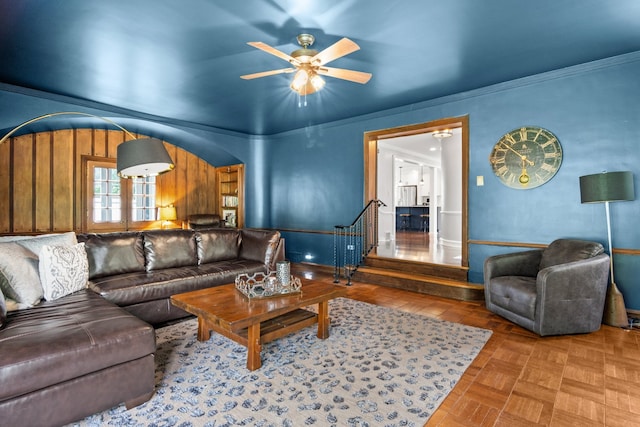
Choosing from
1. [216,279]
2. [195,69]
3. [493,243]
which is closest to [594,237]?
[493,243]

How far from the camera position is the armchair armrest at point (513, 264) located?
362 centimetres

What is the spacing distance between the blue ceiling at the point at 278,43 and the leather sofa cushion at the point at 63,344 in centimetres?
231

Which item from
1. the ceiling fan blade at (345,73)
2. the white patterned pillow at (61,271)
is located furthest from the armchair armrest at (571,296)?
the white patterned pillow at (61,271)

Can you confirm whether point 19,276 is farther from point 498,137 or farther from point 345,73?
point 498,137

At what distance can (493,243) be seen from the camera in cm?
427

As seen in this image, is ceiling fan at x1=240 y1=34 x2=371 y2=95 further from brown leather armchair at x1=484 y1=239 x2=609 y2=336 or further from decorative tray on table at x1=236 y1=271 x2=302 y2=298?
brown leather armchair at x1=484 y1=239 x2=609 y2=336

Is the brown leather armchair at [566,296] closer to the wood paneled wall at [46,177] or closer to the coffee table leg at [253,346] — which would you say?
the coffee table leg at [253,346]

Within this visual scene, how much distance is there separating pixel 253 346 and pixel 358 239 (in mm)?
3496

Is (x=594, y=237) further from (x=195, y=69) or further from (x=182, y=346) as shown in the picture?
(x=195, y=69)

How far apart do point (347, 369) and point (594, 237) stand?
10.5ft

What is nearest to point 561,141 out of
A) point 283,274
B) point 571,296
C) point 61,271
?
point 571,296

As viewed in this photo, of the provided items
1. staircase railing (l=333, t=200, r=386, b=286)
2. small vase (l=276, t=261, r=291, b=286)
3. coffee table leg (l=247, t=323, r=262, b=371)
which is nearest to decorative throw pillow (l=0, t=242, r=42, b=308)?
coffee table leg (l=247, t=323, r=262, b=371)

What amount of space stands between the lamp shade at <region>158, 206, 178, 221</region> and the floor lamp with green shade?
6.65 metres

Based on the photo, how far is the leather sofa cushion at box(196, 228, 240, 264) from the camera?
425 cm
